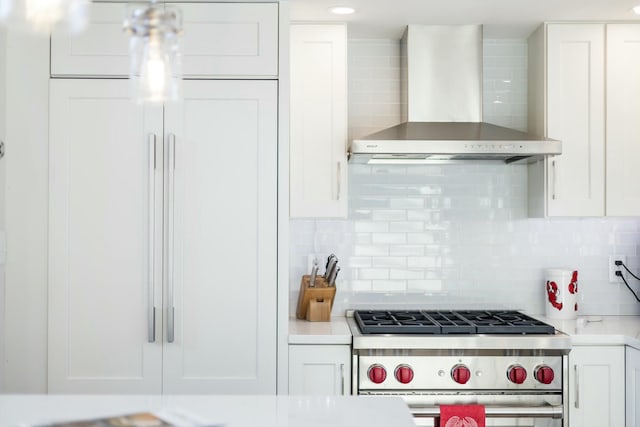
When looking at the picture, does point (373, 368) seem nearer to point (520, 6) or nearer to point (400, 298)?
point (400, 298)

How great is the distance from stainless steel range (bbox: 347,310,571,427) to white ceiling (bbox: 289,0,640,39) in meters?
1.48

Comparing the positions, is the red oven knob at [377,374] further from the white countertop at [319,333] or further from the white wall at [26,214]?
the white wall at [26,214]

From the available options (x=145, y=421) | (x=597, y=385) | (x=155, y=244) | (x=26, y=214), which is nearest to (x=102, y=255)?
(x=155, y=244)

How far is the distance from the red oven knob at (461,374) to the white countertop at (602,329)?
0.49m

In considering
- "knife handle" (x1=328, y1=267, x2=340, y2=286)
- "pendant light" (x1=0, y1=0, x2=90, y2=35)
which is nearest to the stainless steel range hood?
"knife handle" (x1=328, y1=267, x2=340, y2=286)

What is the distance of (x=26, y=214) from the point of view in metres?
2.99

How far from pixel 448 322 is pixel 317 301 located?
640 millimetres

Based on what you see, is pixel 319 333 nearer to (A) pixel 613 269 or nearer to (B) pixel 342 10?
(B) pixel 342 10

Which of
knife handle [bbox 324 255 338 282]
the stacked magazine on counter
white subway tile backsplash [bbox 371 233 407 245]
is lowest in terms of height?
the stacked magazine on counter

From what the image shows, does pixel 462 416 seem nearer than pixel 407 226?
Yes

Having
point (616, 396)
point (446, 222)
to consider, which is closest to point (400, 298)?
point (446, 222)

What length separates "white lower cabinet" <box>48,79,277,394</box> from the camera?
9.82ft

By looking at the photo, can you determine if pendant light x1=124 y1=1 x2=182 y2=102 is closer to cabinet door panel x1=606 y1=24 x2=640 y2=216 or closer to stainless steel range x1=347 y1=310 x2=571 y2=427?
stainless steel range x1=347 y1=310 x2=571 y2=427

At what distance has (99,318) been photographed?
3.00 meters
